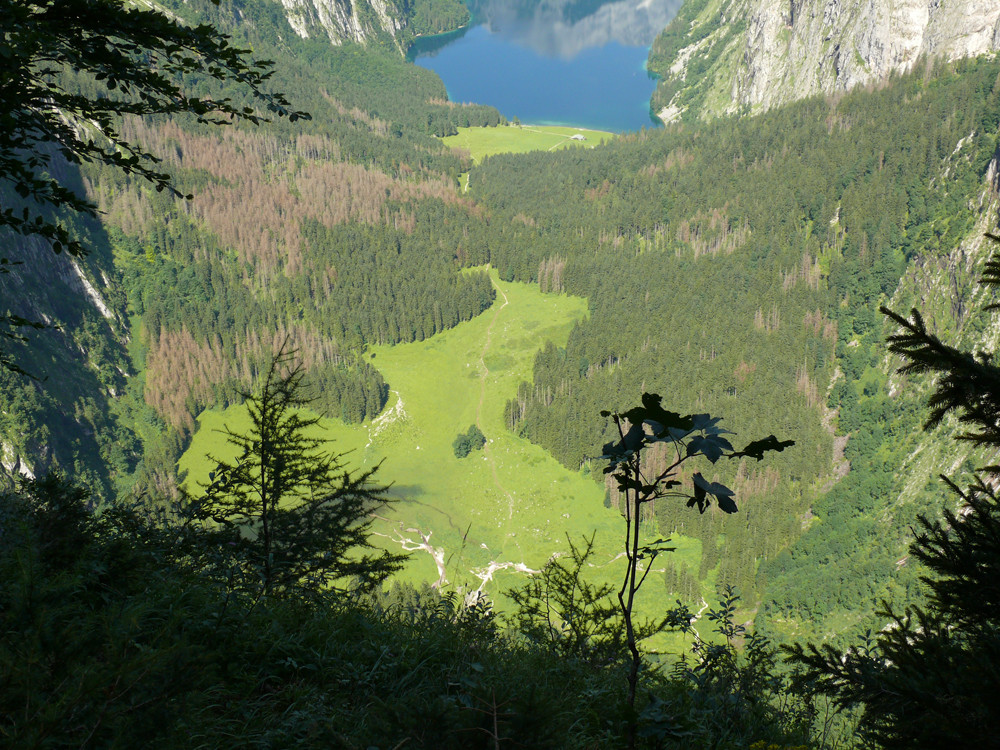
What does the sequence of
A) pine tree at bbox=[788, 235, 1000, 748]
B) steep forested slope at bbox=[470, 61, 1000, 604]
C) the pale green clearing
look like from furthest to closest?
steep forested slope at bbox=[470, 61, 1000, 604], the pale green clearing, pine tree at bbox=[788, 235, 1000, 748]

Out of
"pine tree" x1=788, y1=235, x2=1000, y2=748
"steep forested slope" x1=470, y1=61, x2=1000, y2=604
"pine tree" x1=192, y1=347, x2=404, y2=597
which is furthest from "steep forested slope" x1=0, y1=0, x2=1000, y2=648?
"pine tree" x1=788, y1=235, x2=1000, y2=748

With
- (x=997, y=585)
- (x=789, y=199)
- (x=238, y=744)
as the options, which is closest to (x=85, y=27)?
(x=238, y=744)

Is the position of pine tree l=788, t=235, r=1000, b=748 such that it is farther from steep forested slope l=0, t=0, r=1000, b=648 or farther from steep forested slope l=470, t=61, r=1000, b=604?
steep forested slope l=470, t=61, r=1000, b=604

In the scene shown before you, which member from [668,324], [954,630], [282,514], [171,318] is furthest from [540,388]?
[954,630]

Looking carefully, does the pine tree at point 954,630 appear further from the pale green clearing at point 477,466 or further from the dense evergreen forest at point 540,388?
the pale green clearing at point 477,466

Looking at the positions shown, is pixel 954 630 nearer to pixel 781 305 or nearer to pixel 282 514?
pixel 282 514

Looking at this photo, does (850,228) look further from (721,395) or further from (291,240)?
(291,240)
